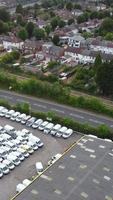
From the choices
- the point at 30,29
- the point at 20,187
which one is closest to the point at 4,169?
the point at 20,187

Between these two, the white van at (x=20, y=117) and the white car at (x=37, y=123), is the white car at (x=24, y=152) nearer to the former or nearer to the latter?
the white car at (x=37, y=123)

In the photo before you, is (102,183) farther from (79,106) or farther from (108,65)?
(108,65)

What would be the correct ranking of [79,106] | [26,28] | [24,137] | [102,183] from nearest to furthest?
[102,183] → [24,137] → [79,106] → [26,28]

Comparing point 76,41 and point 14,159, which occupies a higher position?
point 76,41

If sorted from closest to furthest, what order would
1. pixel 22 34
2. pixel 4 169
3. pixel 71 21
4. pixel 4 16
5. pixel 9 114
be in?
pixel 4 169 → pixel 9 114 → pixel 22 34 → pixel 4 16 → pixel 71 21

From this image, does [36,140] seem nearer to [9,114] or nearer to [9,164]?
[9,164]

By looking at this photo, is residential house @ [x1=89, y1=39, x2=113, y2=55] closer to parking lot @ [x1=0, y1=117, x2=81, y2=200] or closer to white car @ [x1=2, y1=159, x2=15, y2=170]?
parking lot @ [x1=0, y1=117, x2=81, y2=200]

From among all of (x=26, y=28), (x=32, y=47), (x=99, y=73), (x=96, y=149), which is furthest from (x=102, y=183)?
(x=26, y=28)
